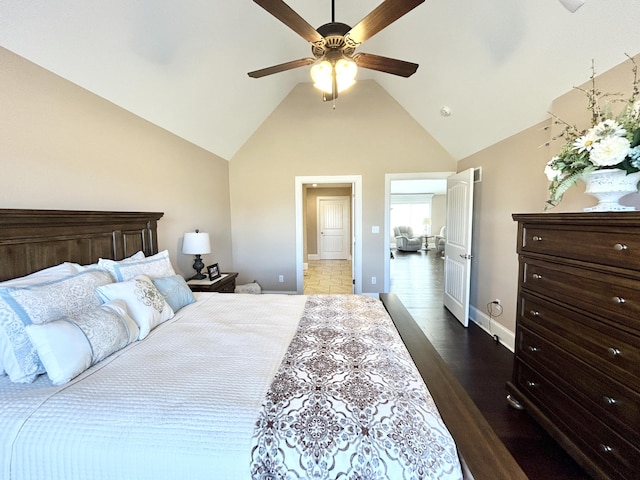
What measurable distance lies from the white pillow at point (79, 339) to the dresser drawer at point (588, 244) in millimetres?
2381

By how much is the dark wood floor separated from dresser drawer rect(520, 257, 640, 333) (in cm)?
91

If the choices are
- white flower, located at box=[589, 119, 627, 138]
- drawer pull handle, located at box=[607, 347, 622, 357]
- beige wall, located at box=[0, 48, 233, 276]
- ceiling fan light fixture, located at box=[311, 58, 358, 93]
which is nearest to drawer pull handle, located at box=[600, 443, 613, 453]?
drawer pull handle, located at box=[607, 347, 622, 357]

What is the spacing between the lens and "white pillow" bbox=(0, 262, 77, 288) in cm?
133

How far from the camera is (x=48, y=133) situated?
1702 mm

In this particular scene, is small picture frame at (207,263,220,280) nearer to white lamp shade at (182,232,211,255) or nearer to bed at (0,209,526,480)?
white lamp shade at (182,232,211,255)

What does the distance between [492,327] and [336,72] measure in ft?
10.1

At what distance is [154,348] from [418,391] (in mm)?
1270

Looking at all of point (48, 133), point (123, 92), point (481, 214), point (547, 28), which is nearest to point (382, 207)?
point (481, 214)

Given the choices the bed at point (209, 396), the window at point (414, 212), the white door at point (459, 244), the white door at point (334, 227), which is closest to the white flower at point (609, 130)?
the bed at point (209, 396)

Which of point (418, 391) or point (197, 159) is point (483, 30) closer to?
point (418, 391)

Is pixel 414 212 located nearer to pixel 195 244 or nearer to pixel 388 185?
pixel 388 185

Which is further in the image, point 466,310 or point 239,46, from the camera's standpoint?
point 466,310

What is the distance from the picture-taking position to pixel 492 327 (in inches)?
122

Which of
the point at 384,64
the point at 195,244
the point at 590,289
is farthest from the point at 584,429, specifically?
the point at 195,244
